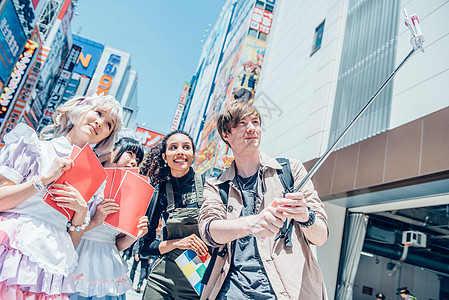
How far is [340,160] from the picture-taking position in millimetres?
5996

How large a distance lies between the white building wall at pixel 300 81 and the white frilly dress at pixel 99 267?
5891 millimetres

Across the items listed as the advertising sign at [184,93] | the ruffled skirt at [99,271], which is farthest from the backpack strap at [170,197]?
the advertising sign at [184,93]

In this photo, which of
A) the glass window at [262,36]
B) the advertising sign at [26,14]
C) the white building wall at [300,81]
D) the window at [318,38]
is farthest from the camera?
the glass window at [262,36]

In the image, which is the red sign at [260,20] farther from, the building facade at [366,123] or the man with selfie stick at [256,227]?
the man with selfie stick at [256,227]

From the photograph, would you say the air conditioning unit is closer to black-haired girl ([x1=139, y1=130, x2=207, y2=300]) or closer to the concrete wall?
the concrete wall

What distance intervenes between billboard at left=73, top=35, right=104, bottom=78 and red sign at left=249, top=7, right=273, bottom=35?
20101 mm

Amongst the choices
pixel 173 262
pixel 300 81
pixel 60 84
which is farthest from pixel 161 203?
pixel 60 84

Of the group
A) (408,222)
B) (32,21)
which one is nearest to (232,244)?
(408,222)

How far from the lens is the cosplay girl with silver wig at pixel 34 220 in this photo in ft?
4.43

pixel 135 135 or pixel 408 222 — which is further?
pixel 408 222

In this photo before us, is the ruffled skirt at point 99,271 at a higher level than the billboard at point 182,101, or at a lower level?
lower

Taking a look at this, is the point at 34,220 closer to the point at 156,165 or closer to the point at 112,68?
the point at 156,165

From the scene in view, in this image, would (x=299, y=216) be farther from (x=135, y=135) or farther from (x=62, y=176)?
(x=135, y=135)

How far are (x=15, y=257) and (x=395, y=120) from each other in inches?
210
